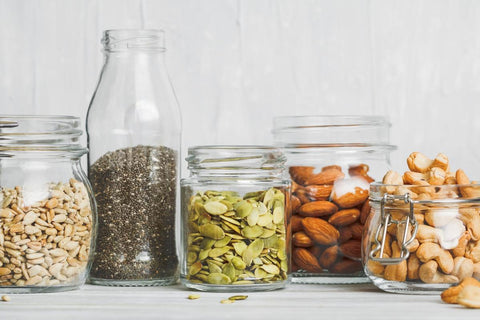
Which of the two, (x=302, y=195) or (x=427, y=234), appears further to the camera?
(x=302, y=195)

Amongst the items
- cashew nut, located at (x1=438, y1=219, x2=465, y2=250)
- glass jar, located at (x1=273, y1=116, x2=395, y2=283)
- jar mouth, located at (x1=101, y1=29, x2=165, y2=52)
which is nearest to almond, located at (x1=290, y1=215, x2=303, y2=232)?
glass jar, located at (x1=273, y1=116, x2=395, y2=283)

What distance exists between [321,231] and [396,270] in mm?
137

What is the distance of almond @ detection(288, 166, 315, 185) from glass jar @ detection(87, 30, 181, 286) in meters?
0.17

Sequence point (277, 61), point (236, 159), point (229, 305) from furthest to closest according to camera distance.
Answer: point (277, 61)
point (236, 159)
point (229, 305)

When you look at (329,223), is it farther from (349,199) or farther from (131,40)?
(131,40)

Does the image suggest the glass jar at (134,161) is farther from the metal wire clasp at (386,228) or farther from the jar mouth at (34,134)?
the metal wire clasp at (386,228)

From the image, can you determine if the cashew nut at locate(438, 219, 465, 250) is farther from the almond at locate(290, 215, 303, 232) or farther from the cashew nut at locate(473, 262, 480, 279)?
the almond at locate(290, 215, 303, 232)

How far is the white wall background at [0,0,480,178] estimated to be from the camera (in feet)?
4.25

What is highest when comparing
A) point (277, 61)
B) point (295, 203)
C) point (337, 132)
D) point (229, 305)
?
point (277, 61)

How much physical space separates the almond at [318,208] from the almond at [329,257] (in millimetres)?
50

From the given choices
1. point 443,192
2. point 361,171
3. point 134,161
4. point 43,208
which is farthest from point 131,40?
point 443,192

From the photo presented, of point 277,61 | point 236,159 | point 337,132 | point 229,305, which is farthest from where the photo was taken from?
point 277,61

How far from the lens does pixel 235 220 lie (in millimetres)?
971

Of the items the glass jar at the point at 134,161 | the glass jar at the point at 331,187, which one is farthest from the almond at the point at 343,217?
the glass jar at the point at 134,161
